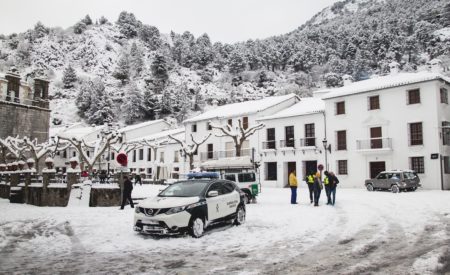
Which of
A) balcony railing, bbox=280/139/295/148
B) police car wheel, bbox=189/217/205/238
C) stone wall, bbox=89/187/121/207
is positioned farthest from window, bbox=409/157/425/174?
police car wheel, bbox=189/217/205/238

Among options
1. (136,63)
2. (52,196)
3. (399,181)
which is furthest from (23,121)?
(136,63)

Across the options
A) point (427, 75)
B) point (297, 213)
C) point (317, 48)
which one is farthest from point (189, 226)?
point (317, 48)

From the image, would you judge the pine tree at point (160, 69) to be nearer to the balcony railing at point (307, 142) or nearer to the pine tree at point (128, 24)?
the pine tree at point (128, 24)

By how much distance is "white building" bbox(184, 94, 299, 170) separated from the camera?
4109cm

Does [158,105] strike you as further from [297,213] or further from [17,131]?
[297,213]

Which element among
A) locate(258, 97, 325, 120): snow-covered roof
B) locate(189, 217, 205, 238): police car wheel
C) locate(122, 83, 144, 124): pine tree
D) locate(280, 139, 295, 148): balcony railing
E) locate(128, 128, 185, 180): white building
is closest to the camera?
locate(189, 217, 205, 238): police car wheel

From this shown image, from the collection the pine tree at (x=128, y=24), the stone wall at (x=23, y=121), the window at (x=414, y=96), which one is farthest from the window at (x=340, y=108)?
the pine tree at (x=128, y=24)

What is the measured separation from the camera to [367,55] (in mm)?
85000

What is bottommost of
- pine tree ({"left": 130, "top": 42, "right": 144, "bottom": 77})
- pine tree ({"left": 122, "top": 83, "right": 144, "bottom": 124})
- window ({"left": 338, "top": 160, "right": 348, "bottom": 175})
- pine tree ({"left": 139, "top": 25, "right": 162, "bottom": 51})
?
window ({"left": 338, "top": 160, "right": 348, "bottom": 175})

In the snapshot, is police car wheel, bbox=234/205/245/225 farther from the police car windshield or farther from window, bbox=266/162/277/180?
window, bbox=266/162/277/180

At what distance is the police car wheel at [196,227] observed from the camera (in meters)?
9.22

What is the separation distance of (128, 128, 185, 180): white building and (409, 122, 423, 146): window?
26.0m

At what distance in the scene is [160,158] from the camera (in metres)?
51.2

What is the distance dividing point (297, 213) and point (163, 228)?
673 centimetres
